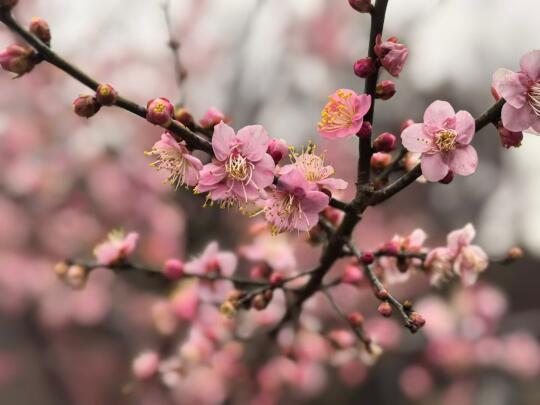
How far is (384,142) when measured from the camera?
30.1 inches

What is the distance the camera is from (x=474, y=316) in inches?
116

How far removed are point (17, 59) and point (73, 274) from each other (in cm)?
60

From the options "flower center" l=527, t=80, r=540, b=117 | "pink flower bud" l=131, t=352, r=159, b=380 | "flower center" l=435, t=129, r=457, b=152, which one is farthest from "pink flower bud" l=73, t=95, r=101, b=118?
"pink flower bud" l=131, t=352, r=159, b=380

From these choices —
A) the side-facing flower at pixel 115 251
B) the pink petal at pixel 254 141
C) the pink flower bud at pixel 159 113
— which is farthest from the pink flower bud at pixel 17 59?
the side-facing flower at pixel 115 251

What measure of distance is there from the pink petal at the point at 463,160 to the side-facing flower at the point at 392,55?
164 mm

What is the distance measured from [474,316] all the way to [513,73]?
100 inches

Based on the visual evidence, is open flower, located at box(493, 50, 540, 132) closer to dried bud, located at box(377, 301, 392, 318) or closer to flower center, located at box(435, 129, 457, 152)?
flower center, located at box(435, 129, 457, 152)

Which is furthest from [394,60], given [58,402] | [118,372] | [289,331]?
[58,402]

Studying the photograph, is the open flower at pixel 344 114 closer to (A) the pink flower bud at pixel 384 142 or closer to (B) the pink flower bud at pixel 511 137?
(A) the pink flower bud at pixel 384 142

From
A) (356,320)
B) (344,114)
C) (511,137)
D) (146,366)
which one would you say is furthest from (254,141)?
(146,366)

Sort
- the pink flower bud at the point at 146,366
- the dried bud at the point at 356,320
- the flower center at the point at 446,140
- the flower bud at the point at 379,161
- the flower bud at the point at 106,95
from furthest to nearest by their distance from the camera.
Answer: the pink flower bud at the point at 146,366 < the dried bud at the point at 356,320 < the flower bud at the point at 379,161 < the flower center at the point at 446,140 < the flower bud at the point at 106,95

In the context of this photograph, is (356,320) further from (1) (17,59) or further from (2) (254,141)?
(1) (17,59)

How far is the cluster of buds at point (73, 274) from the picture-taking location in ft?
3.69

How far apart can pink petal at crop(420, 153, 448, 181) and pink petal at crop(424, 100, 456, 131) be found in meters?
0.05
